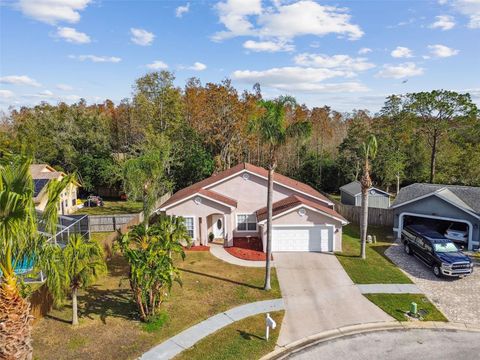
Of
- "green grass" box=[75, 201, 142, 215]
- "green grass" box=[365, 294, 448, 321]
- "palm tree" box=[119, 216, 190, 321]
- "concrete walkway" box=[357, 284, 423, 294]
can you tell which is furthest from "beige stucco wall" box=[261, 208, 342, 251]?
"green grass" box=[75, 201, 142, 215]

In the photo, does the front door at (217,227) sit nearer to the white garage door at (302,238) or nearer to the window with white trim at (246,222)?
the window with white trim at (246,222)

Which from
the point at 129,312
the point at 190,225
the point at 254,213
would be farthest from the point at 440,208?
the point at 129,312

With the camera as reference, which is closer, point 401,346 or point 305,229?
point 401,346

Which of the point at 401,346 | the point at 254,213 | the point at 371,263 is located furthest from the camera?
the point at 254,213

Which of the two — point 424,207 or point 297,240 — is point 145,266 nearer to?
point 297,240

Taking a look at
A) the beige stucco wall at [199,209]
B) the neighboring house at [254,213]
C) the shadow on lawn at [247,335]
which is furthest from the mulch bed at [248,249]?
the shadow on lawn at [247,335]

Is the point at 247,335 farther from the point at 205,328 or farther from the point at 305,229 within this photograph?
the point at 305,229

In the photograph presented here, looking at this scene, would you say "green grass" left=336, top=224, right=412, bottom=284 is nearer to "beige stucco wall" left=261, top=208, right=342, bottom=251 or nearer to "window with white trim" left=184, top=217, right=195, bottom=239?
"beige stucco wall" left=261, top=208, right=342, bottom=251
